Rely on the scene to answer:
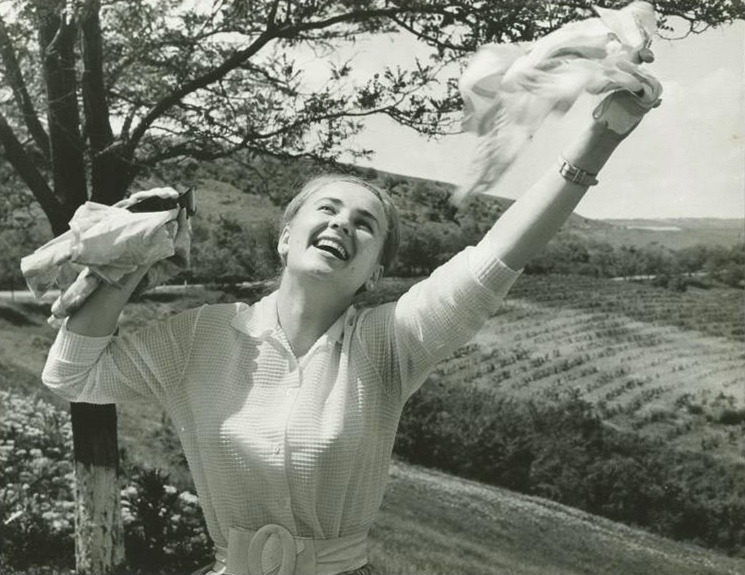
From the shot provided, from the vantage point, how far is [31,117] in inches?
182

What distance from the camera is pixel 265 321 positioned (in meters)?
1.70

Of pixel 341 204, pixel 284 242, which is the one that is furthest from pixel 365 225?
pixel 284 242

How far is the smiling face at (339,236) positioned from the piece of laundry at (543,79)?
8.8 inches

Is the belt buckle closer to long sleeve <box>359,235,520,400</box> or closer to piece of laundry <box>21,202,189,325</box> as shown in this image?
long sleeve <box>359,235,520,400</box>

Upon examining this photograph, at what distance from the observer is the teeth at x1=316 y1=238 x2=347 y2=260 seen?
1609 mm

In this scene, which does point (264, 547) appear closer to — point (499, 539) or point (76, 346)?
point (76, 346)

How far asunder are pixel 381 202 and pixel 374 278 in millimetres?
132

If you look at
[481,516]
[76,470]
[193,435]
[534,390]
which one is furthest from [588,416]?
[193,435]

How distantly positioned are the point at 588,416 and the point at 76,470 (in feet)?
7.81

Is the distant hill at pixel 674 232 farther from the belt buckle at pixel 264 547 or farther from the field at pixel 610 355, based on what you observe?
the belt buckle at pixel 264 547

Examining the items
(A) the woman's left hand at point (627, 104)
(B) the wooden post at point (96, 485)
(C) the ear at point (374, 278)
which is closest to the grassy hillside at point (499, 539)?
(B) the wooden post at point (96, 485)

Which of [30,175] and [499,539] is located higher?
[30,175]

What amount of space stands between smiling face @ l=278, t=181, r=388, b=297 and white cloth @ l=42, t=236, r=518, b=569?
0.27ft

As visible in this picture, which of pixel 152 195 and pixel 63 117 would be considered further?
pixel 63 117
